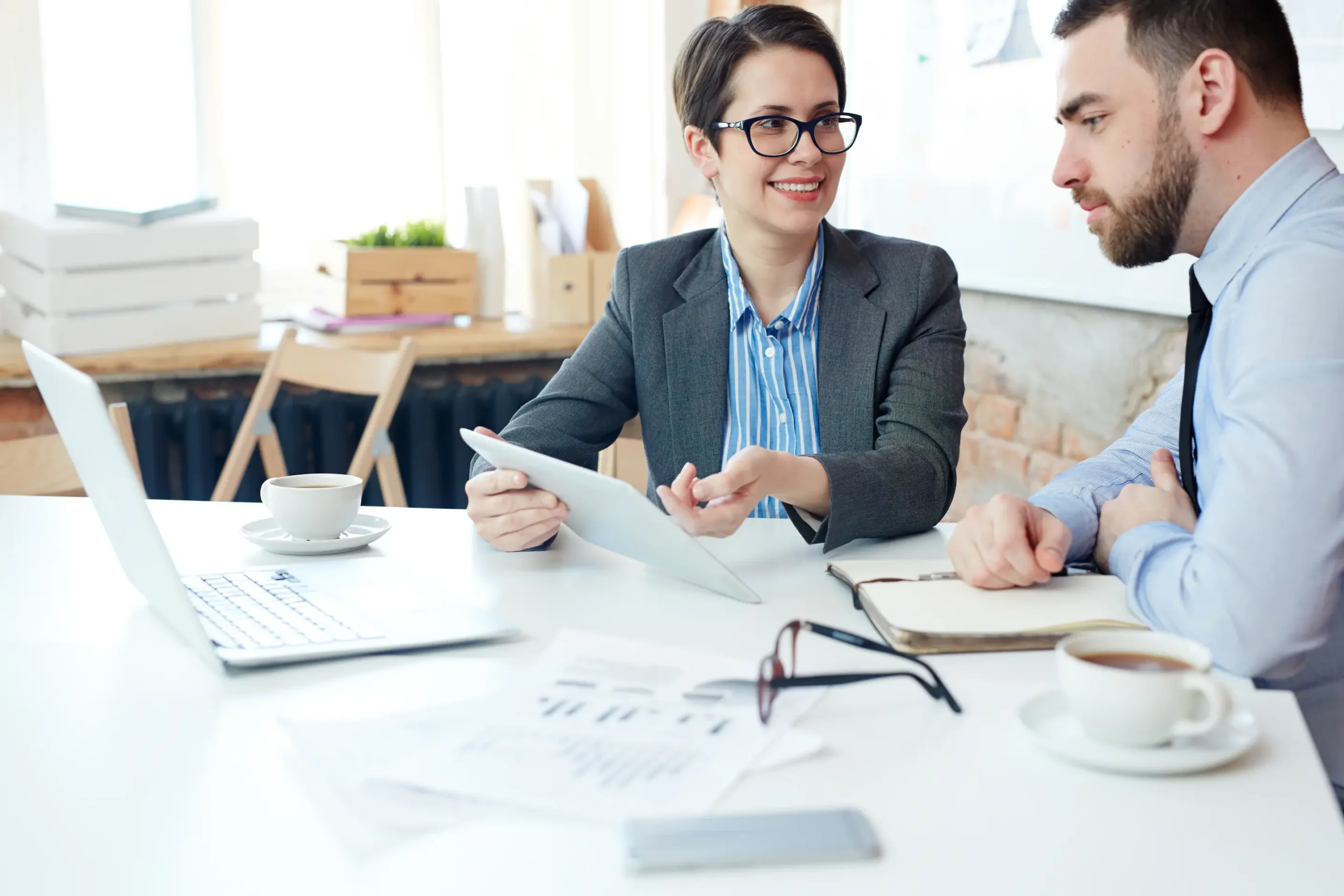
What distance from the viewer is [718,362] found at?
1836 millimetres

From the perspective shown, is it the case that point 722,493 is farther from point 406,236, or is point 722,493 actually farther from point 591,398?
point 406,236

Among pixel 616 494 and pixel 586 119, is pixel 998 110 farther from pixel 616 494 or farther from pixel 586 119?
pixel 616 494

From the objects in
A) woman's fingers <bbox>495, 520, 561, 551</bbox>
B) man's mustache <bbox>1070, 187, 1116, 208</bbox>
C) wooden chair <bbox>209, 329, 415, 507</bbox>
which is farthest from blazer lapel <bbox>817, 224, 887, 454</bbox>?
wooden chair <bbox>209, 329, 415, 507</bbox>

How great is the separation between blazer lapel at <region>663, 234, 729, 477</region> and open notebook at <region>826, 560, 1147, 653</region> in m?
0.53

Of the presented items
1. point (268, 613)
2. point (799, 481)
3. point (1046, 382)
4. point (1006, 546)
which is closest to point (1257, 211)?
point (1006, 546)

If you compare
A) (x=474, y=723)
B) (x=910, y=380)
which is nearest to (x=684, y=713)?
(x=474, y=723)

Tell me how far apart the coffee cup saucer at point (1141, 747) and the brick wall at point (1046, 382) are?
54.0 inches

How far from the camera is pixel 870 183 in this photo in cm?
305

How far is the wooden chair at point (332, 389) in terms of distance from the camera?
8.90ft

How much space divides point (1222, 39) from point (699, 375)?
0.80 metres

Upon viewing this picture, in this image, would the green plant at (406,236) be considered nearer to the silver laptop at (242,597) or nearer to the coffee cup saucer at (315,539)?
the coffee cup saucer at (315,539)

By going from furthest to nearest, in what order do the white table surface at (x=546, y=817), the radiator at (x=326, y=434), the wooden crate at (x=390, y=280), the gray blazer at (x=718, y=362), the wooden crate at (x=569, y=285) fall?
the wooden crate at (x=569, y=285) → the wooden crate at (x=390, y=280) → the radiator at (x=326, y=434) → the gray blazer at (x=718, y=362) → the white table surface at (x=546, y=817)

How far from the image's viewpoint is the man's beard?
51.9 inches

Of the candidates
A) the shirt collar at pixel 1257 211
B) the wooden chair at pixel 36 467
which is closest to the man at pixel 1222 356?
the shirt collar at pixel 1257 211
